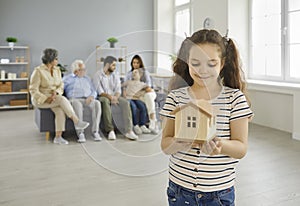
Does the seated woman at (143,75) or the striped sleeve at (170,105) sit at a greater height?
the seated woman at (143,75)

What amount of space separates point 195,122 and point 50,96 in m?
3.40

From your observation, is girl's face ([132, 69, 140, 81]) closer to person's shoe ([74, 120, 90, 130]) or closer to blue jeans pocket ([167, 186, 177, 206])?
blue jeans pocket ([167, 186, 177, 206])

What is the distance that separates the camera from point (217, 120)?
103 cm

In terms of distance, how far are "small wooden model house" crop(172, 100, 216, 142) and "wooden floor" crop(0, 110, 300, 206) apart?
46 cm

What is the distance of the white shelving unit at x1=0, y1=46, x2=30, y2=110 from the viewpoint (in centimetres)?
676

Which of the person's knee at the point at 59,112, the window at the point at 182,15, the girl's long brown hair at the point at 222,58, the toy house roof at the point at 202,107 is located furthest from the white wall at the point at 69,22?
the toy house roof at the point at 202,107

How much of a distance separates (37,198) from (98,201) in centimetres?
44

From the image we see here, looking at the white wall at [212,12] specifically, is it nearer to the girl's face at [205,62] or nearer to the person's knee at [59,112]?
the person's knee at [59,112]

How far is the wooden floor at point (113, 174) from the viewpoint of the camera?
229 centimetres

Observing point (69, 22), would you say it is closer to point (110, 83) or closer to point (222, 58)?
point (110, 83)

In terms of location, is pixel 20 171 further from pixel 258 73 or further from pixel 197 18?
pixel 197 18

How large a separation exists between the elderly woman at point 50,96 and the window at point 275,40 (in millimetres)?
2839

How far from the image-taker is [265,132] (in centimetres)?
453

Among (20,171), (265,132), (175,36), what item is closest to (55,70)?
(20,171)
